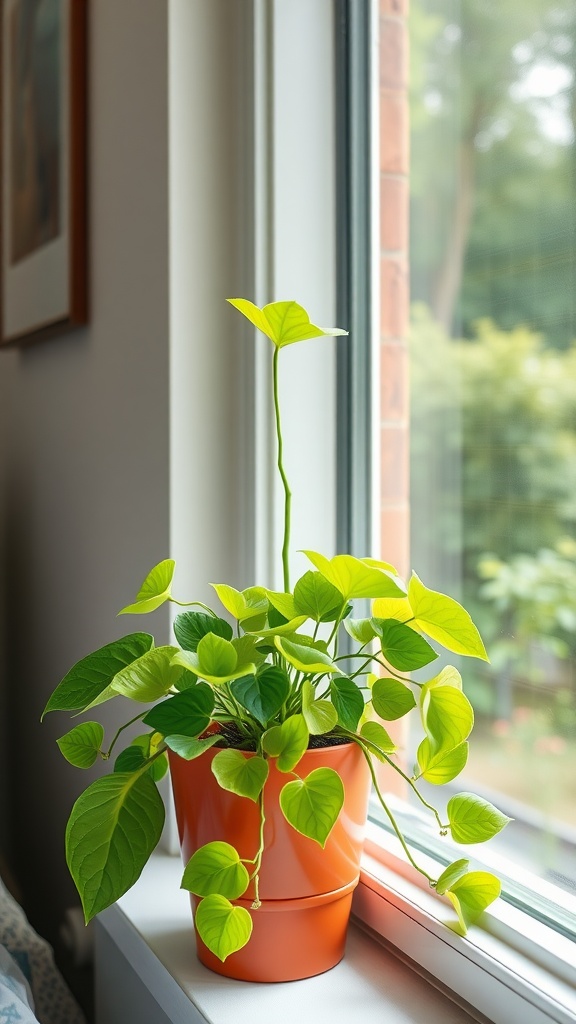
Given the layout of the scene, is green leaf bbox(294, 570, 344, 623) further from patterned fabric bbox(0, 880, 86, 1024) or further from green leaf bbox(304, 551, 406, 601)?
patterned fabric bbox(0, 880, 86, 1024)

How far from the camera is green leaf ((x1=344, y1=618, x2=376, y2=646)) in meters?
0.75

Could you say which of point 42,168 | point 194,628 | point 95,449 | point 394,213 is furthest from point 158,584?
point 42,168

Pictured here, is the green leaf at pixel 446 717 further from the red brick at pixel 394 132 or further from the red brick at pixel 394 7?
the red brick at pixel 394 7

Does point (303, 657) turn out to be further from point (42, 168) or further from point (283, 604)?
point (42, 168)

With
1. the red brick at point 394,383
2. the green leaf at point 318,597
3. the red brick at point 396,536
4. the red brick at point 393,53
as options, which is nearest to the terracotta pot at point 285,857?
the green leaf at point 318,597

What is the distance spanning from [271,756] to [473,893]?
0.19 metres

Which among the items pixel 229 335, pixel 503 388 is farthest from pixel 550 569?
pixel 229 335

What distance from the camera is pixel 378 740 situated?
76 cm

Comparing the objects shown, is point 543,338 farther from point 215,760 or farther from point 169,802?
point 169,802

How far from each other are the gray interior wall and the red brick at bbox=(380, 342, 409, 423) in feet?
0.79

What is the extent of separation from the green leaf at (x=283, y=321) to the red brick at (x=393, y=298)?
0.88 ft

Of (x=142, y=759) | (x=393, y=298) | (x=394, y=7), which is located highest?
(x=394, y=7)

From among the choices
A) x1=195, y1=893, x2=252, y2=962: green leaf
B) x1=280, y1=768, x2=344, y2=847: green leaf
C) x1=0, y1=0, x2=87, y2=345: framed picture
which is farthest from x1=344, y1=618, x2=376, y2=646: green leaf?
x1=0, y1=0, x2=87, y2=345: framed picture

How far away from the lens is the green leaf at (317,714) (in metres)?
0.68
